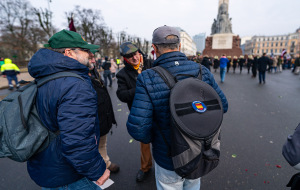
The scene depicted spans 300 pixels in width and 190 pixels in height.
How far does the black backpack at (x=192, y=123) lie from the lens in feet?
3.77

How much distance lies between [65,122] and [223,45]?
3131cm

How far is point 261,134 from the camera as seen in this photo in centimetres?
393

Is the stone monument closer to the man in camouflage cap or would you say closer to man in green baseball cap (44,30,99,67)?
the man in camouflage cap

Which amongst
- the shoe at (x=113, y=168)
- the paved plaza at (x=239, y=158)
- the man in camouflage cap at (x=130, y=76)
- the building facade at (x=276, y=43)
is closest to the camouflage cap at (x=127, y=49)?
the man in camouflage cap at (x=130, y=76)

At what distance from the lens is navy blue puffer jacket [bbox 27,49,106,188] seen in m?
1.15

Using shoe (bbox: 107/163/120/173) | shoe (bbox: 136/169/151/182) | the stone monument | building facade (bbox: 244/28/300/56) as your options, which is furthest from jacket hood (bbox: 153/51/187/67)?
building facade (bbox: 244/28/300/56)

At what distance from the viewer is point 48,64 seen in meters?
1.22

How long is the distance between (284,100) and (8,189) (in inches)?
358

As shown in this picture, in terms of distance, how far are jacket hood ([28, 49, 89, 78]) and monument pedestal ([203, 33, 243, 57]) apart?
2892cm

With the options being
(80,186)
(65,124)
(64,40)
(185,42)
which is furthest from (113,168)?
(185,42)

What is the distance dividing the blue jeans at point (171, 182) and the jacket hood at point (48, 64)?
4.23 ft

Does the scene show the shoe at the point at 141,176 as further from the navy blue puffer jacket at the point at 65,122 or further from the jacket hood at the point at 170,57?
the jacket hood at the point at 170,57

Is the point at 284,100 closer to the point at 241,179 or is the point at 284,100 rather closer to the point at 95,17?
the point at 241,179

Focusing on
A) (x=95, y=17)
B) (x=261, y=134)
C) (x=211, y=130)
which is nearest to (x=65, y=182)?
(x=211, y=130)
